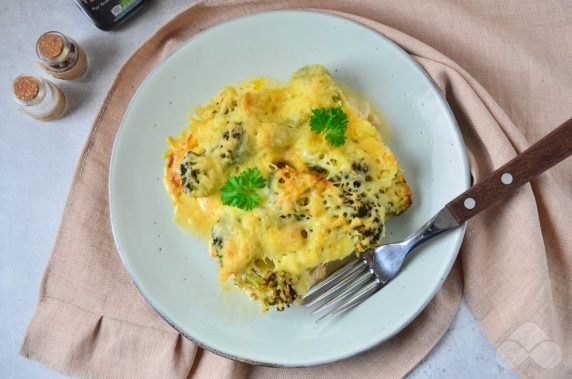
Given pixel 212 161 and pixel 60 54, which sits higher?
pixel 60 54

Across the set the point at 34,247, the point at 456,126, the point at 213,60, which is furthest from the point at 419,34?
the point at 34,247

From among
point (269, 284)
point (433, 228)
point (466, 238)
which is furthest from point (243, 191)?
point (466, 238)

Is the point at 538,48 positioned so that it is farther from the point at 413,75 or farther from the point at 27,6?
the point at 27,6

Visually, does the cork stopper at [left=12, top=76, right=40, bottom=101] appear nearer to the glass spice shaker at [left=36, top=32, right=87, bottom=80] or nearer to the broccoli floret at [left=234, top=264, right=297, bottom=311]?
the glass spice shaker at [left=36, top=32, right=87, bottom=80]

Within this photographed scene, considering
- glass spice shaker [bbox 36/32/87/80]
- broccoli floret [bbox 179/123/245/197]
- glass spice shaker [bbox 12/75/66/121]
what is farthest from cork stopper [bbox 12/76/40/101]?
broccoli floret [bbox 179/123/245/197]

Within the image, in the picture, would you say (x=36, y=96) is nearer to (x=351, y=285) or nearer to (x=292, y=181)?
(x=292, y=181)

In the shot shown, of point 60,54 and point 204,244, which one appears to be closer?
point 204,244

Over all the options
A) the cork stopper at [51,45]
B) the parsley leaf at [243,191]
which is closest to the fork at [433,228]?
the parsley leaf at [243,191]
